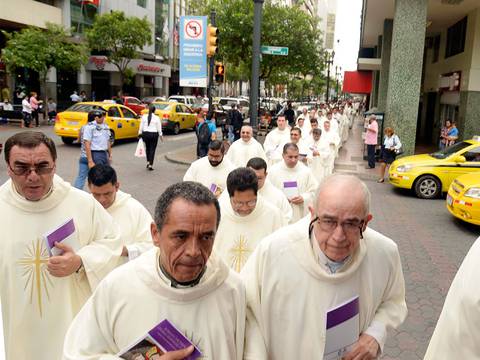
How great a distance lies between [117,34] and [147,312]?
35419mm

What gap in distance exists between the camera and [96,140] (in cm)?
1045

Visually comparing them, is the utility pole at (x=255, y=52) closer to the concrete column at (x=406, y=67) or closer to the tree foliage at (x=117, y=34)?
the concrete column at (x=406, y=67)

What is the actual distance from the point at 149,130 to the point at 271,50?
433cm

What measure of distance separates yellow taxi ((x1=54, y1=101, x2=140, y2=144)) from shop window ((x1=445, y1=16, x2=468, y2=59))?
14499mm

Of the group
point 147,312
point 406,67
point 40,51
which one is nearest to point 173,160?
point 406,67

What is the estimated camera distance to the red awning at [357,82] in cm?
3900

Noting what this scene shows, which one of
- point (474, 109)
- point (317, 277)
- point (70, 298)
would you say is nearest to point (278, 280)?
point (317, 277)

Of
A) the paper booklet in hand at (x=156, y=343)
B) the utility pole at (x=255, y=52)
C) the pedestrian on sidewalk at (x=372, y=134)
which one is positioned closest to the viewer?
the paper booklet in hand at (x=156, y=343)

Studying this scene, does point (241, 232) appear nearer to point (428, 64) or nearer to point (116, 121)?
point (116, 121)

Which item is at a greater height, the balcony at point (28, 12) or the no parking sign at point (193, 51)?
the balcony at point (28, 12)

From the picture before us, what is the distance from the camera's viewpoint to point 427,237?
350 inches

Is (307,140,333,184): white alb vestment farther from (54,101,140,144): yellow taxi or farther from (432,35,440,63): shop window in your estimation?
(432,35,440,63): shop window

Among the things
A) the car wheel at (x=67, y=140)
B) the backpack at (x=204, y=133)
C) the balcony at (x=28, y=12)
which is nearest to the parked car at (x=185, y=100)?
the balcony at (x=28, y=12)

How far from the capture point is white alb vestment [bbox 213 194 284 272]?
4203 millimetres
